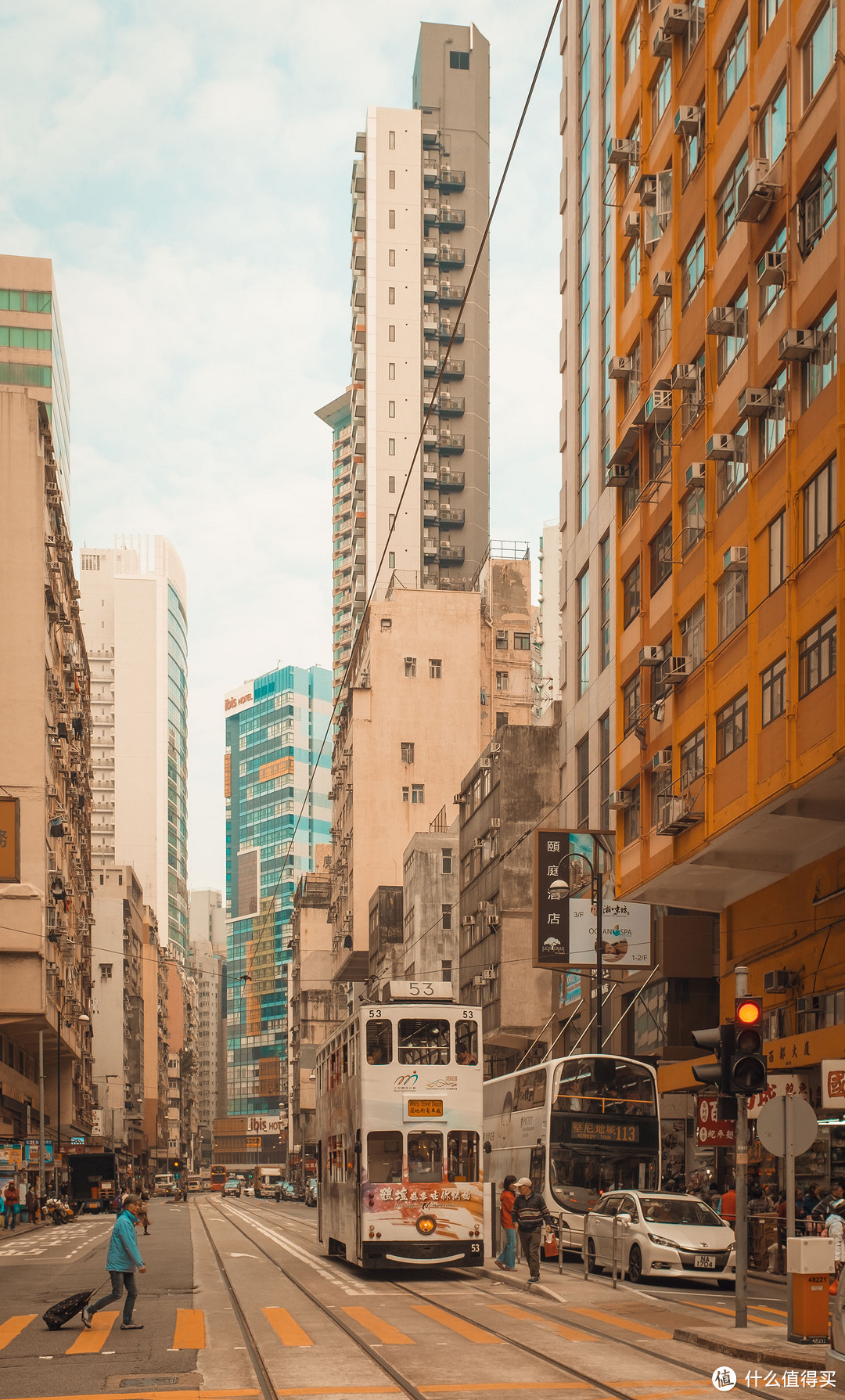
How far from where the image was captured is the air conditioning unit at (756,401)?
86.5 ft

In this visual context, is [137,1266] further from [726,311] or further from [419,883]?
[419,883]

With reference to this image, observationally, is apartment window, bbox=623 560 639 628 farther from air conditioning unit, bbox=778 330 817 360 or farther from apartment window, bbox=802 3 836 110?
apartment window, bbox=802 3 836 110

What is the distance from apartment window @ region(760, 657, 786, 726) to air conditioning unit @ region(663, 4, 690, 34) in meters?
14.5

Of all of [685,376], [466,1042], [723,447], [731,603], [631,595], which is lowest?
[466,1042]

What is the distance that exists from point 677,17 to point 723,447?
33.2 feet

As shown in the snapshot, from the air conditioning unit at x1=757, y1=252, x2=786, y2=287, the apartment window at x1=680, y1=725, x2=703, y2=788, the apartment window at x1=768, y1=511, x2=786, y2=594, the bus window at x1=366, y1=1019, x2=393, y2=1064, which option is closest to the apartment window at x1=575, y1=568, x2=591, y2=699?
the apartment window at x1=680, y1=725, x2=703, y2=788

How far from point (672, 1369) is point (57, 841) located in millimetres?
56496

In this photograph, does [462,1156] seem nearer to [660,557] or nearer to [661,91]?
[660,557]

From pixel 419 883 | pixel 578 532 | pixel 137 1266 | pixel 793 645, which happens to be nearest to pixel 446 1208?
pixel 137 1266

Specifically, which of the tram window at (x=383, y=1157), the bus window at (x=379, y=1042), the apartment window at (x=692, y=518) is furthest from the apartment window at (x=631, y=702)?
the tram window at (x=383, y=1157)

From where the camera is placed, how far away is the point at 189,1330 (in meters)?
17.0

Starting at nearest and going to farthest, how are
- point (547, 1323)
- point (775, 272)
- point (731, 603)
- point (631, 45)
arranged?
point (547, 1323)
point (775, 272)
point (731, 603)
point (631, 45)

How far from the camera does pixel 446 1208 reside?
944 inches

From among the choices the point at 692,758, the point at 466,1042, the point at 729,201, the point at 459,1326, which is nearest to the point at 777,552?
the point at 692,758
